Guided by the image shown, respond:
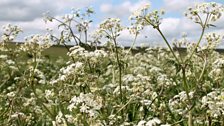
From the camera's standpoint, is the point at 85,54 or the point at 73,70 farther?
the point at 85,54

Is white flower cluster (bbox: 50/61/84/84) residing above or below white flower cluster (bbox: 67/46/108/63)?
below

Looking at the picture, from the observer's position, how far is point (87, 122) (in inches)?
204

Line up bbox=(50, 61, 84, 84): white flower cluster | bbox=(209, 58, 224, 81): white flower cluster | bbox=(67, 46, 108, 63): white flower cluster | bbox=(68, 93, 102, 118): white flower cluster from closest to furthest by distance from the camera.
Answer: bbox=(68, 93, 102, 118): white flower cluster → bbox=(50, 61, 84, 84): white flower cluster → bbox=(67, 46, 108, 63): white flower cluster → bbox=(209, 58, 224, 81): white flower cluster

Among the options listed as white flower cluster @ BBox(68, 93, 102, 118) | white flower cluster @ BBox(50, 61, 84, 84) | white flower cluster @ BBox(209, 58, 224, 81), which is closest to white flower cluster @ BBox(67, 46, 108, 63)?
white flower cluster @ BBox(50, 61, 84, 84)

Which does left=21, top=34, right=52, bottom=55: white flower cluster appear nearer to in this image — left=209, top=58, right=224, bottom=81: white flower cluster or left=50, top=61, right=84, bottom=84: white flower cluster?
left=50, top=61, right=84, bottom=84: white flower cluster

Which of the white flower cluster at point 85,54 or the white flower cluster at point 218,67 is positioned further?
the white flower cluster at point 218,67

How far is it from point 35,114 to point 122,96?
9.26ft

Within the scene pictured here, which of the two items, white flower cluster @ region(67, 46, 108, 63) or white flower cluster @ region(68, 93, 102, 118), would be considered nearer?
white flower cluster @ region(68, 93, 102, 118)

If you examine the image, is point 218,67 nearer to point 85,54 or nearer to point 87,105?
point 85,54

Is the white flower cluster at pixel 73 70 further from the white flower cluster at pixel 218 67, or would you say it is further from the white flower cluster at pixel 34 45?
the white flower cluster at pixel 218 67

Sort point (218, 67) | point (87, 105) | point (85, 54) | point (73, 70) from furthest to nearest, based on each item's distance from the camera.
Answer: point (218, 67) < point (85, 54) < point (73, 70) < point (87, 105)

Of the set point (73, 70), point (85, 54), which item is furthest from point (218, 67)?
point (73, 70)

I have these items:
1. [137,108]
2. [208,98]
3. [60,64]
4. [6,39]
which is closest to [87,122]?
[208,98]

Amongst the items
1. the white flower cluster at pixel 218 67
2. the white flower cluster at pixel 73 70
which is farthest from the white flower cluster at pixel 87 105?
the white flower cluster at pixel 218 67
